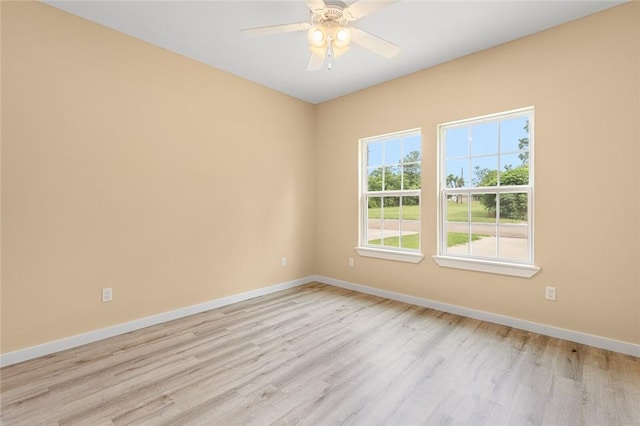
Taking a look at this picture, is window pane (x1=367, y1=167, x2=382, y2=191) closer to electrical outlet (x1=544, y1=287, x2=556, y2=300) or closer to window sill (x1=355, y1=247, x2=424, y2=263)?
window sill (x1=355, y1=247, x2=424, y2=263)

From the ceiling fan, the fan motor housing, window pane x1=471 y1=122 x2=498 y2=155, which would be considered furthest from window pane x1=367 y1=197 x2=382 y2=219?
the fan motor housing

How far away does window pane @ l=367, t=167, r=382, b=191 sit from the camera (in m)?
4.17

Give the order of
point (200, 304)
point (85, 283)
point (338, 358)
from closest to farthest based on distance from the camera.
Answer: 1. point (338, 358)
2. point (85, 283)
3. point (200, 304)

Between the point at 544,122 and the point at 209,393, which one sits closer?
the point at 209,393

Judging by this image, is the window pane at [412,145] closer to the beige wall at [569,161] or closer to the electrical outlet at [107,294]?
the beige wall at [569,161]

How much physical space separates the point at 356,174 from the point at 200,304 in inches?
104

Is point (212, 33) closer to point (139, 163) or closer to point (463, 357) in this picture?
point (139, 163)

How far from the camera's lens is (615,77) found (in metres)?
2.43

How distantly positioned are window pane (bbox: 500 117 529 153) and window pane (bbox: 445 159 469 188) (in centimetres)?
40

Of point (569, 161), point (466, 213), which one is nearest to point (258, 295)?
point (466, 213)

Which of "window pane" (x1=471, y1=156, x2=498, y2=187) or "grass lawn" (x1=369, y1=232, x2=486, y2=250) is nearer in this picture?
"window pane" (x1=471, y1=156, x2=498, y2=187)


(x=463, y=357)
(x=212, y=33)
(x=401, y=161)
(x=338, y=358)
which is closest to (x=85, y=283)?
(x=338, y=358)

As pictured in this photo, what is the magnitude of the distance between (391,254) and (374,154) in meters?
1.43

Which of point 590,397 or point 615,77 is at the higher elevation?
point 615,77
